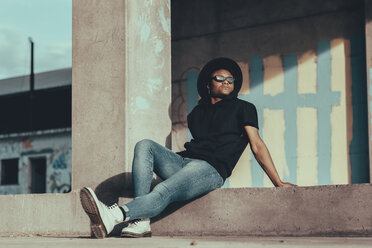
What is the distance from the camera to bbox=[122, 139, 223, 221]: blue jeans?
436cm

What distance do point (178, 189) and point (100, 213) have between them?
66cm

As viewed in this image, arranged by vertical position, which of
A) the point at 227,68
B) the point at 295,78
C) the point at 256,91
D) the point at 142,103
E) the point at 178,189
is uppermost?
the point at 295,78

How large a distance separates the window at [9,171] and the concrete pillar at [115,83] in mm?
22938

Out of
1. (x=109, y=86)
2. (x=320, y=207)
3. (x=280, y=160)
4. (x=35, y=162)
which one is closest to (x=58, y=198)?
(x=109, y=86)

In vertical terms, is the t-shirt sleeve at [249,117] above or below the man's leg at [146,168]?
above

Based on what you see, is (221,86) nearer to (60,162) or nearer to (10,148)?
(60,162)

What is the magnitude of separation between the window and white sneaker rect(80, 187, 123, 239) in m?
24.3

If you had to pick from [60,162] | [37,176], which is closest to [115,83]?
[60,162]

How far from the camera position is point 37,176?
27250 mm

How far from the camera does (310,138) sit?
27.6 feet

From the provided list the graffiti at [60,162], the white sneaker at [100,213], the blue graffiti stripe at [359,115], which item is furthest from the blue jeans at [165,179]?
the graffiti at [60,162]

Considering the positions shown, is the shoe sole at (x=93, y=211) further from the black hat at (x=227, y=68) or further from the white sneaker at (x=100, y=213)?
the black hat at (x=227, y=68)

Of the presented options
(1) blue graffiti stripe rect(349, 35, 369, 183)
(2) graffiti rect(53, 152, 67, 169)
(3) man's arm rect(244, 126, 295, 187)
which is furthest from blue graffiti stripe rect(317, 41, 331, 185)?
(2) graffiti rect(53, 152, 67, 169)

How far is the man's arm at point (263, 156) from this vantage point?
4559 millimetres
